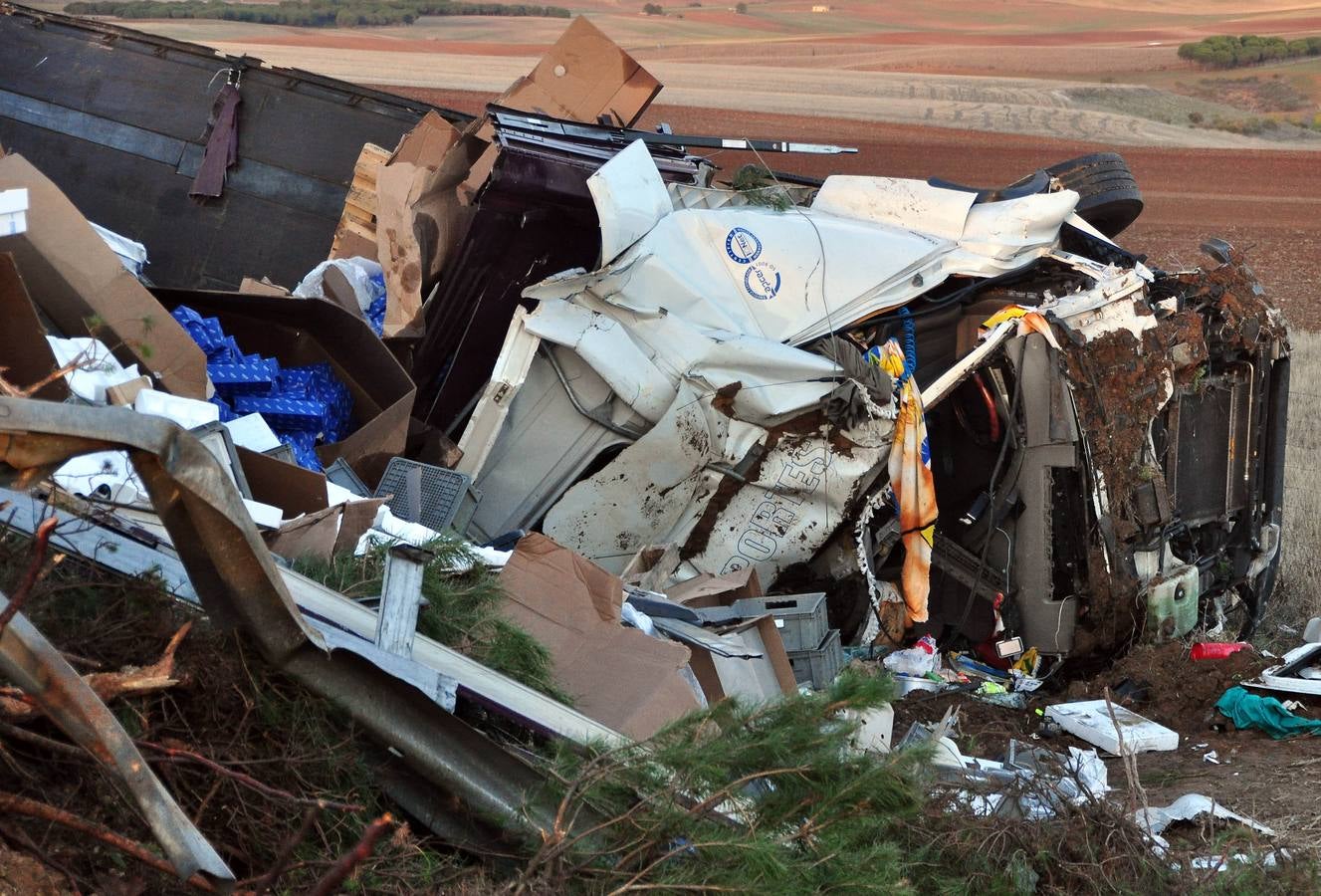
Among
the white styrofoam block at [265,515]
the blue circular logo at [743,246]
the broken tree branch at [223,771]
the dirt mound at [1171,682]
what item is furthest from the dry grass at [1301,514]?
the broken tree branch at [223,771]

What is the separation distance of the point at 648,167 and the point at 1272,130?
32005 millimetres

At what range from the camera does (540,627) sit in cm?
425

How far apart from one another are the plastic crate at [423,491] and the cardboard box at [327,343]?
1.04ft

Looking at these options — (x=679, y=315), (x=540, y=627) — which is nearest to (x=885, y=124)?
(x=679, y=315)

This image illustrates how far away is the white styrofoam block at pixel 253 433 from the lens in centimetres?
510

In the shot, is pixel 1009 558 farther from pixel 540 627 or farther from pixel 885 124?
pixel 885 124

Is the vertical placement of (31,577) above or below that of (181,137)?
below

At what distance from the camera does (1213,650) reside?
6184 millimetres

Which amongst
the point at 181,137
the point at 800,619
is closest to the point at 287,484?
the point at 800,619

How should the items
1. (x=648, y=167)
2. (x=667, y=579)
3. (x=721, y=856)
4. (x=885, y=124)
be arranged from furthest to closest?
1. (x=885, y=124)
2. (x=648, y=167)
3. (x=667, y=579)
4. (x=721, y=856)

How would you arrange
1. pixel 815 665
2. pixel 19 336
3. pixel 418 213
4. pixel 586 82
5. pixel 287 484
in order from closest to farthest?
1. pixel 19 336
2. pixel 287 484
3. pixel 815 665
4. pixel 418 213
5. pixel 586 82

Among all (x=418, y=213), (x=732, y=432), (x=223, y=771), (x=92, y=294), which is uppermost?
(x=418, y=213)

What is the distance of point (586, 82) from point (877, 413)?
130 inches

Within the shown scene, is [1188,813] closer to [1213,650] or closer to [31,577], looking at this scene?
[1213,650]
